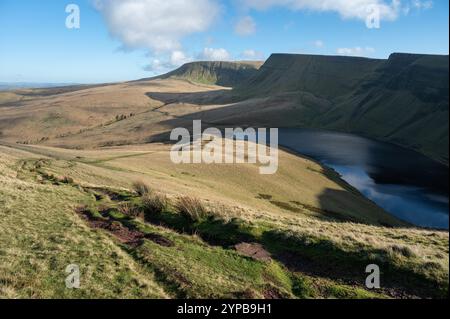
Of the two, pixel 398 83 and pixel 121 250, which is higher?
pixel 398 83

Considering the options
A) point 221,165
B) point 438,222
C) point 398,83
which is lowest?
point 438,222

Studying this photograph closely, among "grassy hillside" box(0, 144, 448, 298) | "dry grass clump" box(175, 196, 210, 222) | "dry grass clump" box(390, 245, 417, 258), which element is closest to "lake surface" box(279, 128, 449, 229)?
"dry grass clump" box(390, 245, 417, 258)

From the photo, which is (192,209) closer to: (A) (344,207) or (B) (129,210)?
(B) (129,210)

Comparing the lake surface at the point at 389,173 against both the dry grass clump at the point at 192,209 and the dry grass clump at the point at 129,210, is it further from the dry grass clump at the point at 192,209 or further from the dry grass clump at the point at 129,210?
the dry grass clump at the point at 129,210

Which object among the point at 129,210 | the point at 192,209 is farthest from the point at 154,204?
the point at 192,209

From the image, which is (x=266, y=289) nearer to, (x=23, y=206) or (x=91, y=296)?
(x=91, y=296)

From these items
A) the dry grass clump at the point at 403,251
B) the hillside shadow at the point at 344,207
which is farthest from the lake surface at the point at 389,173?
the dry grass clump at the point at 403,251

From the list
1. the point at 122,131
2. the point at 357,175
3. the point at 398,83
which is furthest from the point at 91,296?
the point at 398,83
